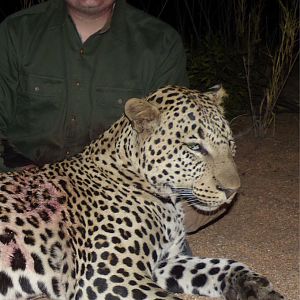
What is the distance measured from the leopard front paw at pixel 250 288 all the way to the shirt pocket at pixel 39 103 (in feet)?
→ 5.88

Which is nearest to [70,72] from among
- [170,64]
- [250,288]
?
[170,64]

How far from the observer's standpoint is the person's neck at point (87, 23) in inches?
184

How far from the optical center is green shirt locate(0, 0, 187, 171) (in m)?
4.70

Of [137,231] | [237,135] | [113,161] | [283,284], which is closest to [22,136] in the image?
[113,161]

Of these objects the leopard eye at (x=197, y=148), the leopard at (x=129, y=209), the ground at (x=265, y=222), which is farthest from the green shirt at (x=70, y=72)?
the leopard eye at (x=197, y=148)

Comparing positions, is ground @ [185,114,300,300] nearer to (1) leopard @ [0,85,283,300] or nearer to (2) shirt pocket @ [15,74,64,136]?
(1) leopard @ [0,85,283,300]

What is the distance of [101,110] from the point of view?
4.71 m

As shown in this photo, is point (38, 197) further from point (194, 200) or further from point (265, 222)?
point (265, 222)

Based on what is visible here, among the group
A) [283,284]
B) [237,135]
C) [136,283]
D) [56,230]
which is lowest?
[237,135]

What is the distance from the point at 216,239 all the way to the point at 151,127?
4.96ft

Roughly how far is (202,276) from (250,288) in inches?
14.2

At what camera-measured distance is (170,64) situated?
188 inches

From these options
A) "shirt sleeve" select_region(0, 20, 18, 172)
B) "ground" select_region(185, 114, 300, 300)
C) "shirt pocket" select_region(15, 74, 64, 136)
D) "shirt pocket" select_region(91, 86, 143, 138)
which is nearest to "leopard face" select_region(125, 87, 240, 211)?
"ground" select_region(185, 114, 300, 300)

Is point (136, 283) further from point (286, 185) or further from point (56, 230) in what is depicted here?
point (286, 185)
